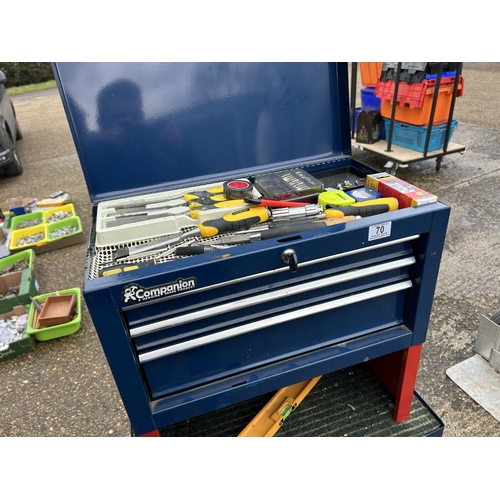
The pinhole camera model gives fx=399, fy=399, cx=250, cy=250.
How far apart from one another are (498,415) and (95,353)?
2.08m

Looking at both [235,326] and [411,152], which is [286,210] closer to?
[235,326]

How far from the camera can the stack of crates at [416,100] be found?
11.9 ft

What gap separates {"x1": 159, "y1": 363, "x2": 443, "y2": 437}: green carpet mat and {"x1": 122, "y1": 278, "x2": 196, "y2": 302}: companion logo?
2.86 ft

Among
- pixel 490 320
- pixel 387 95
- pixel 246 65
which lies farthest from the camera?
pixel 387 95

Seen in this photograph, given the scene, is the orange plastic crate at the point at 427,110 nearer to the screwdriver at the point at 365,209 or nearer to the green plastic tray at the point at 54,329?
the screwdriver at the point at 365,209

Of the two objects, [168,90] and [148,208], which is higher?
[168,90]

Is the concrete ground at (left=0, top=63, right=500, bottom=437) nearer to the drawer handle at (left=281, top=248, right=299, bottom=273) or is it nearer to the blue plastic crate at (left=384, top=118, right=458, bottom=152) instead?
the blue plastic crate at (left=384, top=118, right=458, bottom=152)

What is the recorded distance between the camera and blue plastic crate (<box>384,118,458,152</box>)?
391 centimetres

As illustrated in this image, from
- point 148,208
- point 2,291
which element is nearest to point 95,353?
point 2,291

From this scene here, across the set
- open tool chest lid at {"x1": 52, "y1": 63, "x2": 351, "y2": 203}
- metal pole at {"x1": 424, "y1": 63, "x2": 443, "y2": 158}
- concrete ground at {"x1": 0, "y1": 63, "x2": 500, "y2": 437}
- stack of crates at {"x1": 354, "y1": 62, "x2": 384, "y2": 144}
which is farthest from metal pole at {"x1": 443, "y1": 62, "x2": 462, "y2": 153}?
open tool chest lid at {"x1": 52, "y1": 63, "x2": 351, "y2": 203}

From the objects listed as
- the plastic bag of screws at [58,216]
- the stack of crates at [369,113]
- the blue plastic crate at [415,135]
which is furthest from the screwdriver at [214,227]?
the stack of crates at [369,113]

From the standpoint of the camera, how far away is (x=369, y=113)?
4234mm

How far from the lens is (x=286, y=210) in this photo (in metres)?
1.31

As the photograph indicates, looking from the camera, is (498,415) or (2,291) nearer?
(498,415)
